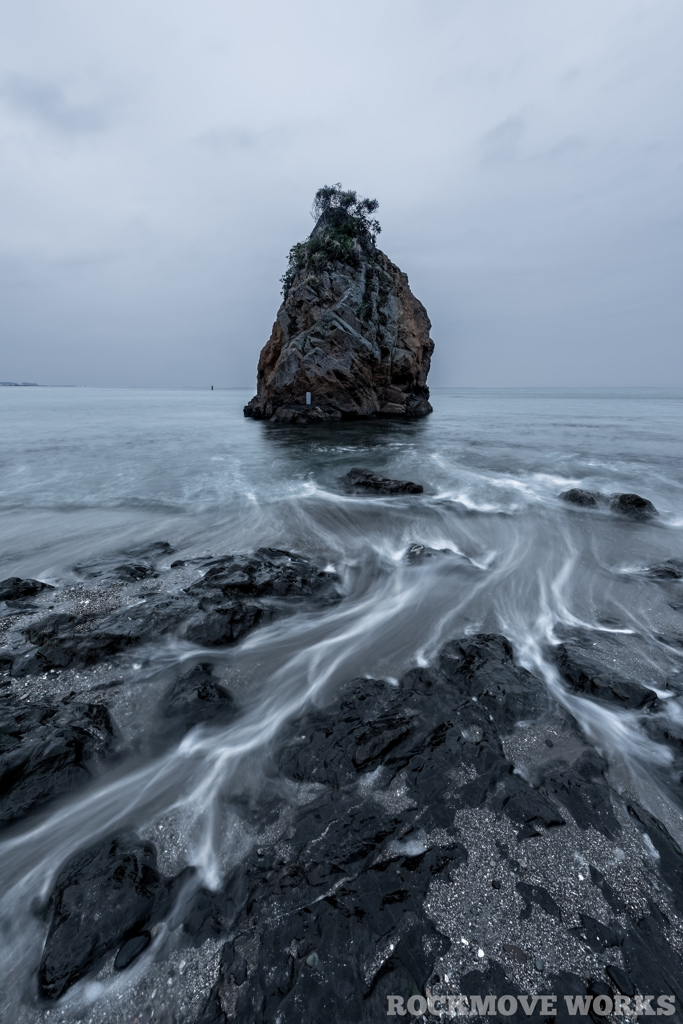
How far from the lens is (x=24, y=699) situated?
16.4 feet

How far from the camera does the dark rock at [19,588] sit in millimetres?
7379

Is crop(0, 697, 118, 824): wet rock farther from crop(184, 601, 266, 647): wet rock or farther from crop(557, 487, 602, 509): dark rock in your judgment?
crop(557, 487, 602, 509): dark rock

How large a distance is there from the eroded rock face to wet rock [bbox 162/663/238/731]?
34.6 m

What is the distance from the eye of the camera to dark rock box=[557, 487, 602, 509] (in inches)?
543

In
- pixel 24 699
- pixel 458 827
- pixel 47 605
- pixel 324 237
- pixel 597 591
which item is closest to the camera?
pixel 458 827

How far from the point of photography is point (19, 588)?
752 centimetres

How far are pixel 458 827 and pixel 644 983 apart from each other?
142 centimetres

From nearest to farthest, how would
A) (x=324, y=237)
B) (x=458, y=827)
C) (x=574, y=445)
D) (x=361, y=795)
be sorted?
(x=458, y=827) → (x=361, y=795) → (x=574, y=445) → (x=324, y=237)

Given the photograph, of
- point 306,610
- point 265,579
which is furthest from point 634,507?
point 265,579

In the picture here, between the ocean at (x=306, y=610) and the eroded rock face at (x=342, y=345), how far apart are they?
19569 millimetres

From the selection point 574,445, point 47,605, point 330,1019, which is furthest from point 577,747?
point 574,445

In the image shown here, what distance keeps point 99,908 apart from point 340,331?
38.3 meters

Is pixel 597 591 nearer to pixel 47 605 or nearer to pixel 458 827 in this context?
pixel 458 827

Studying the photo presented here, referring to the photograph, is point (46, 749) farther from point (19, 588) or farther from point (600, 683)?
point (600, 683)
